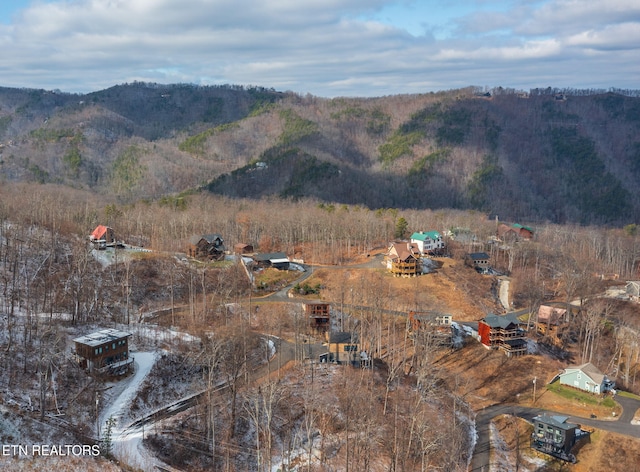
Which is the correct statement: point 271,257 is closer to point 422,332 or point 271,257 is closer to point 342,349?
point 342,349

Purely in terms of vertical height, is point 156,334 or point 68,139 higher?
point 68,139

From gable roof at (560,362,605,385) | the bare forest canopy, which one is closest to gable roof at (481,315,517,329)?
gable roof at (560,362,605,385)

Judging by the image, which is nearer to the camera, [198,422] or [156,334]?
[198,422]

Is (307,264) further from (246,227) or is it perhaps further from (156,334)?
(156,334)

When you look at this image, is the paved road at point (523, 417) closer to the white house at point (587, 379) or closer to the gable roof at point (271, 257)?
the white house at point (587, 379)

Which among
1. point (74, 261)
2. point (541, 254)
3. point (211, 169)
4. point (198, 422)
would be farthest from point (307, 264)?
point (211, 169)

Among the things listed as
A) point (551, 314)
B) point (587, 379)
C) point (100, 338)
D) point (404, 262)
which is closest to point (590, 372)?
point (587, 379)
